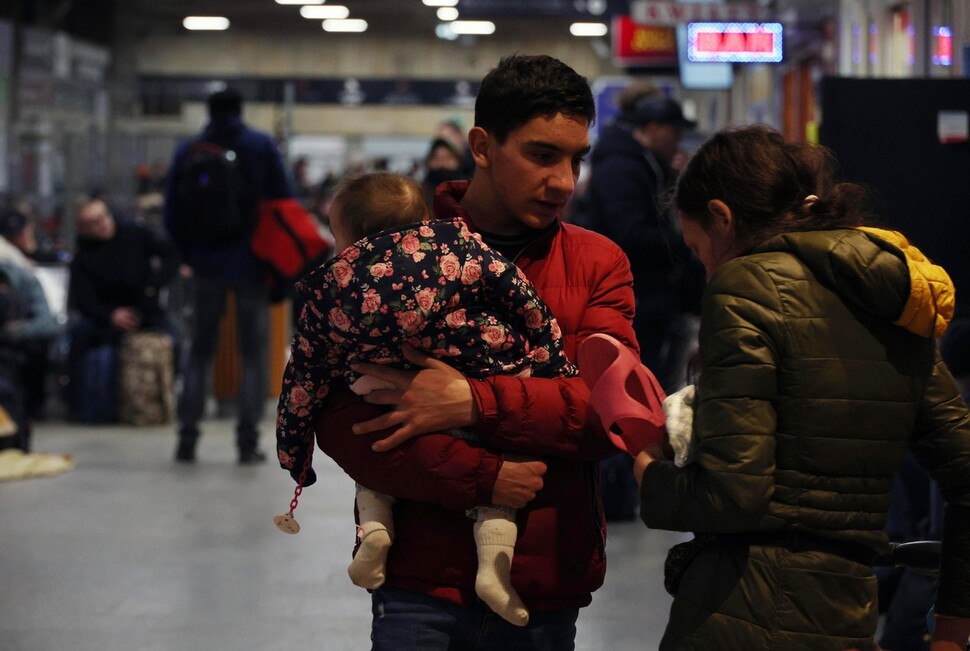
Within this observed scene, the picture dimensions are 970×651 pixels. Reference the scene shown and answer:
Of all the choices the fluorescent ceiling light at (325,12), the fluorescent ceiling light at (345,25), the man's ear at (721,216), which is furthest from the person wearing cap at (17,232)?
the fluorescent ceiling light at (345,25)

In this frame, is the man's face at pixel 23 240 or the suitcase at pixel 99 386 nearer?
the suitcase at pixel 99 386

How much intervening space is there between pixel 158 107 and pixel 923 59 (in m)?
16.6

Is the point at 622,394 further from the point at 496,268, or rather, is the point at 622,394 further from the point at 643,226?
the point at 643,226

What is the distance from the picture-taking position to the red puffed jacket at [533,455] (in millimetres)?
2221

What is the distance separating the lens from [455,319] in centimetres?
222

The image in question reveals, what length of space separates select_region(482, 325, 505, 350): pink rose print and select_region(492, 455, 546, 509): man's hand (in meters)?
0.18

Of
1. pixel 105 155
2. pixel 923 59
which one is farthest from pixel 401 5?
pixel 923 59

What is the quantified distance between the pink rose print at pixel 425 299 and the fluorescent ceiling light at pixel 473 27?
25739 mm

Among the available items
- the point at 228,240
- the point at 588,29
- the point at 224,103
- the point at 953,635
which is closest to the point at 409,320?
the point at 953,635

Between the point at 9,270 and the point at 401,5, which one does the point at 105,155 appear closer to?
the point at 9,270

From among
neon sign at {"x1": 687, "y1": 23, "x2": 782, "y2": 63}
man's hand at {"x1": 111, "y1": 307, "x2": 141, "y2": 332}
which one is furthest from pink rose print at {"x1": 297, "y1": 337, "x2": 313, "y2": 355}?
neon sign at {"x1": 687, "y1": 23, "x2": 782, "y2": 63}

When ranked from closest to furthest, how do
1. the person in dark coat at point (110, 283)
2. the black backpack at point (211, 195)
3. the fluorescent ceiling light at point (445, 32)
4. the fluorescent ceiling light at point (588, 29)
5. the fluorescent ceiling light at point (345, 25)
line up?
the black backpack at point (211, 195)
the person in dark coat at point (110, 283)
the fluorescent ceiling light at point (588, 29)
the fluorescent ceiling light at point (345, 25)
the fluorescent ceiling light at point (445, 32)

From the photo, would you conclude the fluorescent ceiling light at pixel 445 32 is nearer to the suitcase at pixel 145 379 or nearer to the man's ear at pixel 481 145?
the suitcase at pixel 145 379

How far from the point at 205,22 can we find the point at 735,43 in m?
17.6
